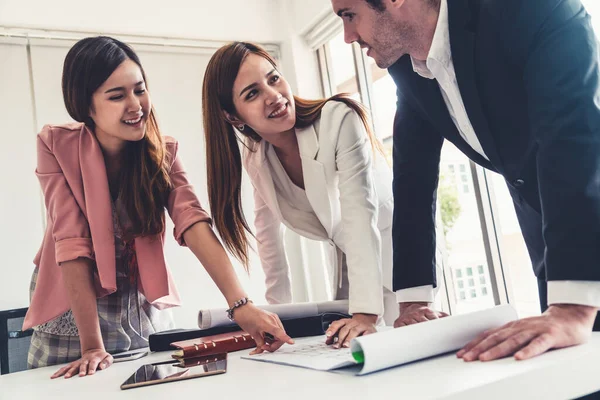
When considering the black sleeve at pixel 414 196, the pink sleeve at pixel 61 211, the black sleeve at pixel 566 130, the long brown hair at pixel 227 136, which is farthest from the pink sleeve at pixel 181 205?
the black sleeve at pixel 566 130

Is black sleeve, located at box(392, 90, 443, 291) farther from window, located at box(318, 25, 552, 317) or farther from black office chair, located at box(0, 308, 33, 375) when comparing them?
black office chair, located at box(0, 308, 33, 375)

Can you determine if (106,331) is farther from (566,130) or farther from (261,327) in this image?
(566,130)

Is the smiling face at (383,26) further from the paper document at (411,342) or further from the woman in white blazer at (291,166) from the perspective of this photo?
Answer: the paper document at (411,342)

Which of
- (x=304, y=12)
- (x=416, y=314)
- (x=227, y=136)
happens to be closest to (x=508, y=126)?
(x=416, y=314)

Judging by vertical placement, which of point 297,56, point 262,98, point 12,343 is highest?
point 297,56

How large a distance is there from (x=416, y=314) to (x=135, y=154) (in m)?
0.86

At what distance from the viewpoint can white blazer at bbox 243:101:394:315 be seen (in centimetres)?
123

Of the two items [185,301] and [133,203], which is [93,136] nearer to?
[133,203]

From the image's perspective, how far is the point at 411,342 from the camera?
0.65 m

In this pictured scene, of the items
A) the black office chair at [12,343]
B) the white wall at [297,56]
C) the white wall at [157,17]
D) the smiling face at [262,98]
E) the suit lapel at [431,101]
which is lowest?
the black office chair at [12,343]

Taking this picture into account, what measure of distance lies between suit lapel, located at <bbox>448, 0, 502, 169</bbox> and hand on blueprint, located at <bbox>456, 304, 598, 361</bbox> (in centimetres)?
38

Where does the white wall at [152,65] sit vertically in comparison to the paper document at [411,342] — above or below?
above

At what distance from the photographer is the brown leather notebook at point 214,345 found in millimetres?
1021

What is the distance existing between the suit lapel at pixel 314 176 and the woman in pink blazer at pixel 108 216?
0.30 meters
